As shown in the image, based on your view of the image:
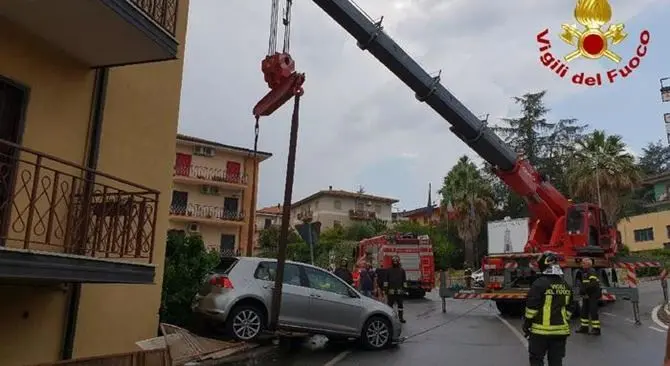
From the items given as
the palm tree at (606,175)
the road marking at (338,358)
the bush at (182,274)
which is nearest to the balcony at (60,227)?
the bush at (182,274)

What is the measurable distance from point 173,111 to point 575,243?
41.2 feet

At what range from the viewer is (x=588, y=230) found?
1731 centimetres

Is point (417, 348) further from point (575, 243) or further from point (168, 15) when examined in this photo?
point (575, 243)

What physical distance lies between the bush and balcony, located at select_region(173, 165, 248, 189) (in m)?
38.3

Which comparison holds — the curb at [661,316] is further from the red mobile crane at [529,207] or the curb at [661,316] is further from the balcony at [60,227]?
the balcony at [60,227]

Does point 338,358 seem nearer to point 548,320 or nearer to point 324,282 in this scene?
point 324,282

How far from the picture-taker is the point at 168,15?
8.75 m

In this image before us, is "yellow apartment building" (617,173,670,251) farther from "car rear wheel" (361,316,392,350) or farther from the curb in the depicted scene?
"car rear wheel" (361,316,392,350)

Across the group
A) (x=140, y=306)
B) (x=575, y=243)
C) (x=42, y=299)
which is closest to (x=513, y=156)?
(x=575, y=243)

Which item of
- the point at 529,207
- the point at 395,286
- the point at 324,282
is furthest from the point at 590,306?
the point at 324,282

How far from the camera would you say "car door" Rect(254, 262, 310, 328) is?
33.7 feet

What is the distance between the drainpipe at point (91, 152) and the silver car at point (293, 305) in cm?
258

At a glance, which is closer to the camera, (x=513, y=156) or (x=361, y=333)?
(x=361, y=333)

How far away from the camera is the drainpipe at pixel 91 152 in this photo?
7723 mm
